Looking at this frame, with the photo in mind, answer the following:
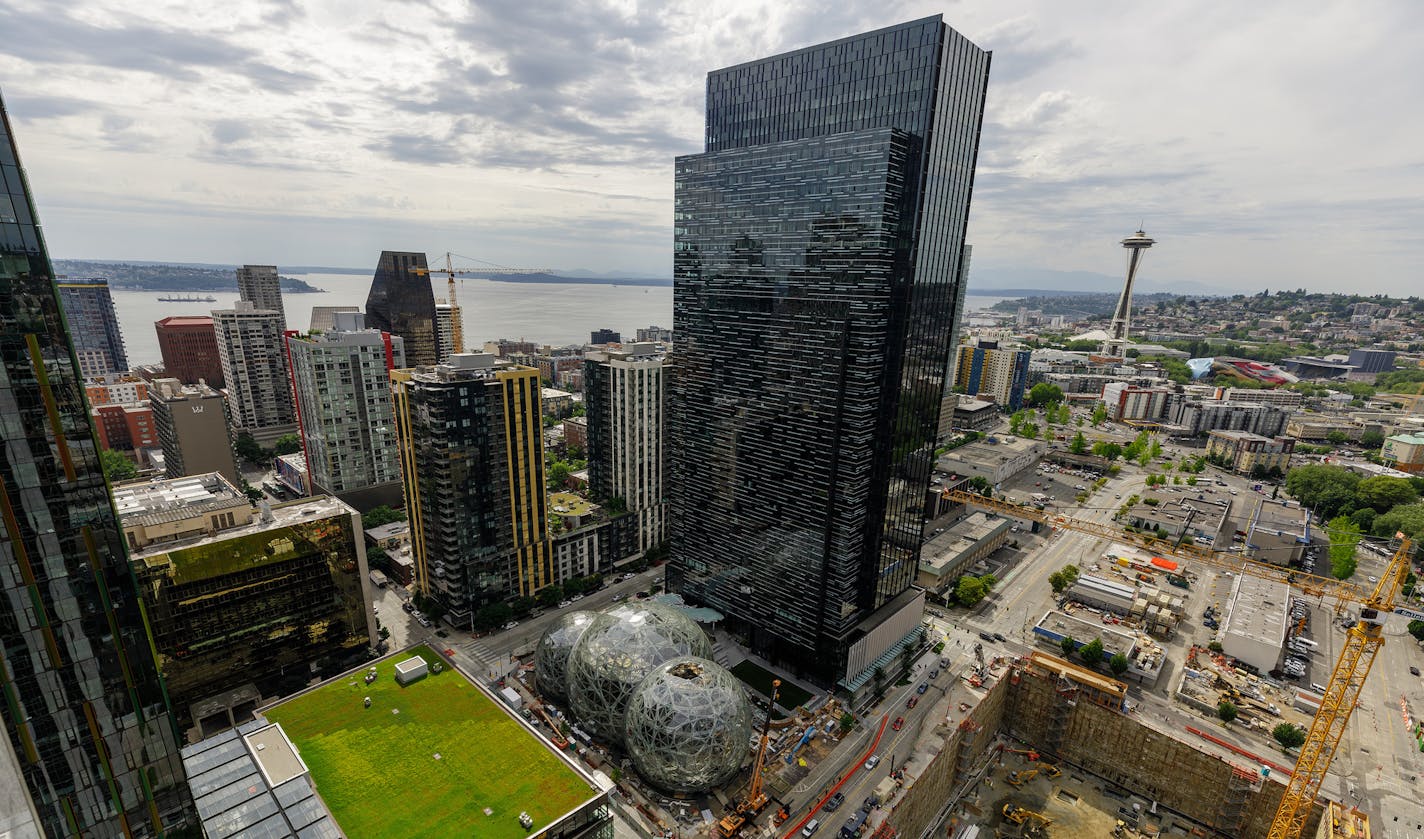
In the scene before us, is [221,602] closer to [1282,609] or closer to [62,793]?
[62,793]

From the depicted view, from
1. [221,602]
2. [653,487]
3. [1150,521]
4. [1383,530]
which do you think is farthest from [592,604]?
[1383,530]

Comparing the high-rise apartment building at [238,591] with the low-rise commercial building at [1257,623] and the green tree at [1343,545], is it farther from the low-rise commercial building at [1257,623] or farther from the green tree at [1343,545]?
the green tree at [1343,545]

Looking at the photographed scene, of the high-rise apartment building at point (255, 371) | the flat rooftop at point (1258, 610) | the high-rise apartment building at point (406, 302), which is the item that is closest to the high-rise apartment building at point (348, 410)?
the high-rise apartment building at point (255, 371)

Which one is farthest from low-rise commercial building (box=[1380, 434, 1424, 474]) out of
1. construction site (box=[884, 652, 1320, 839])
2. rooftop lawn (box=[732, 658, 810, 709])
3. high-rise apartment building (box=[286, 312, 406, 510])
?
high-rise apartment building (box=[286, 312, 406, 510])

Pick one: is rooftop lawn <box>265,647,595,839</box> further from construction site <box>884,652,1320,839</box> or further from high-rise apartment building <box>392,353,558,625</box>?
construction site <box>884,652,1320,839</box>

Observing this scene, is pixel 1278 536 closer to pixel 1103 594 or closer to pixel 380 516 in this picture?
pixel 1103 594

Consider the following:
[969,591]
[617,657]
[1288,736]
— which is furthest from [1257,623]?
[617,657]
